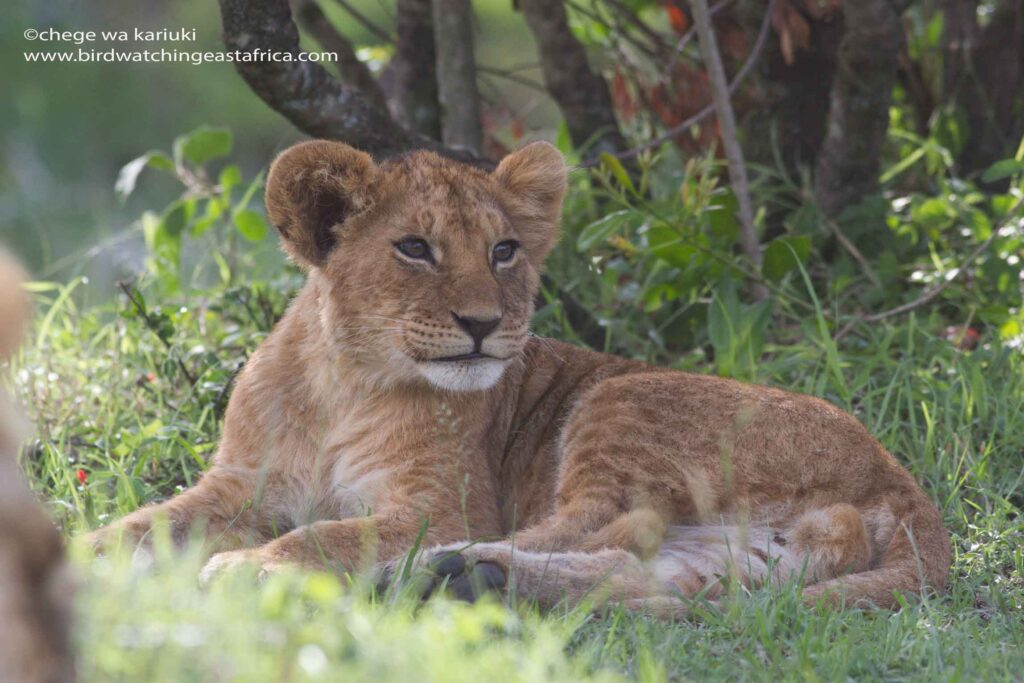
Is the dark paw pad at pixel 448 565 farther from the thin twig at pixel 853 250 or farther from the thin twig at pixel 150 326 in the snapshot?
the thin twig at pixel 853 250

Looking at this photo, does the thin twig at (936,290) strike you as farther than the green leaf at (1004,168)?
Yes

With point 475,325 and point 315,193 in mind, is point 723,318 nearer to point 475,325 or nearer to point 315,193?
point 475,325

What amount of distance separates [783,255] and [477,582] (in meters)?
2.43

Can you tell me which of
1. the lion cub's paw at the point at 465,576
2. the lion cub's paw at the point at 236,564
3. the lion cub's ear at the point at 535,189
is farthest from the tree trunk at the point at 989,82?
the lion cub's paw at the point at 236,564

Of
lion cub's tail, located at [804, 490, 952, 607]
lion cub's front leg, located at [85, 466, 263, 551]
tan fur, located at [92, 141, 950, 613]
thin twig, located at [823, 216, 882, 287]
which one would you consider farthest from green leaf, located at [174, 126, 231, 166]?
lion cub's tail, located at [804, 490, 952, 607]

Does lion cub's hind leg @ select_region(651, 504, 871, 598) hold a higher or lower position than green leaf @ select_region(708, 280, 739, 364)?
lower

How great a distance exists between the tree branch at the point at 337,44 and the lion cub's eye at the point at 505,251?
2.06 meters

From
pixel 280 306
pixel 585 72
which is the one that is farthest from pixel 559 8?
pixel 280 306

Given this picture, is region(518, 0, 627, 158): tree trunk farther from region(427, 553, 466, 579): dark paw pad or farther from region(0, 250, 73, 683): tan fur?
region(0, 250, 73, 683): tan fur

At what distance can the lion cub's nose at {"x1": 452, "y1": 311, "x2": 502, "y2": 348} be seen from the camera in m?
3.70

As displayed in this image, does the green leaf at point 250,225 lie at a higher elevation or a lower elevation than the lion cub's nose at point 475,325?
higher

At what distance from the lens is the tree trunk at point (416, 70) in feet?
20.6

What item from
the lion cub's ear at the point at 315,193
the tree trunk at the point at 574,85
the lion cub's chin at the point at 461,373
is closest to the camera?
the lion cub's chin at the point at 461,373

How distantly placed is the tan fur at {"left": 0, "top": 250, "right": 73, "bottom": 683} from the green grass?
0.19 metres
